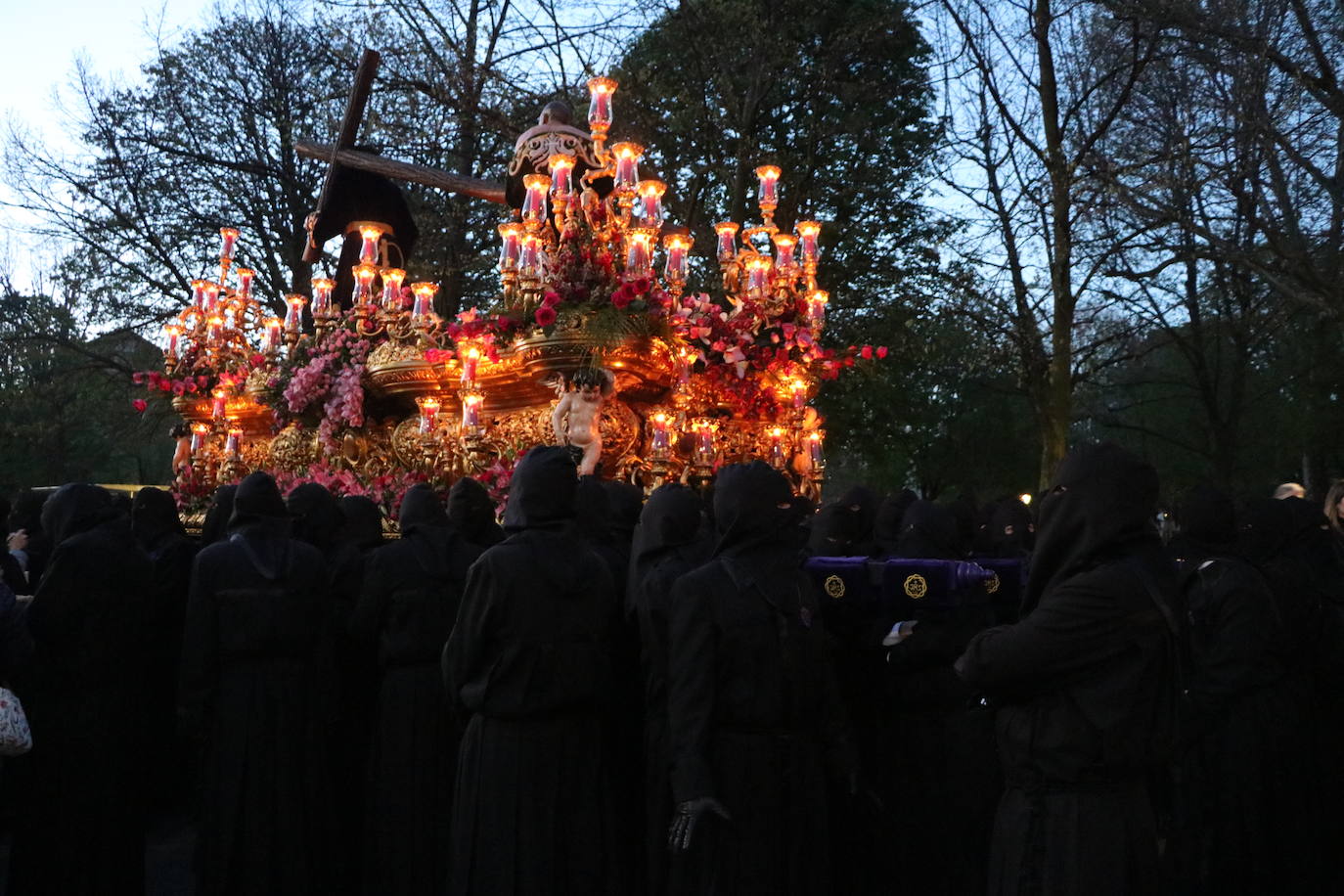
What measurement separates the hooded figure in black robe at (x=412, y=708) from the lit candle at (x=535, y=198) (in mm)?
3934

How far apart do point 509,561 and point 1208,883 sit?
4.27 meters

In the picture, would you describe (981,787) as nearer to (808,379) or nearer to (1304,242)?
(808,379)

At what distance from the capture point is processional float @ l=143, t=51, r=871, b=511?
983 cm

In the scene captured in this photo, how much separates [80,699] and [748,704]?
3503mm

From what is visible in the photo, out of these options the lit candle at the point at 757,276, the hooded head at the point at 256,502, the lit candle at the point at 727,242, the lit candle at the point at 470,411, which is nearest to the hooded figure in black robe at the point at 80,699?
the hooded head at the point at 256,502

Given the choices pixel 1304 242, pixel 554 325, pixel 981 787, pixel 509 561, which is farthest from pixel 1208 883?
pixel 1304 242

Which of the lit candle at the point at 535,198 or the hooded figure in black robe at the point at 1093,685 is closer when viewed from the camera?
the hooded figure in black robe at the point at 1093,685

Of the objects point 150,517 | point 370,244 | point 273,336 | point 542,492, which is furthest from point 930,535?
point 273,336

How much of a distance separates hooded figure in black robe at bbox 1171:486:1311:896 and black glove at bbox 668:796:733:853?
10.4 feet

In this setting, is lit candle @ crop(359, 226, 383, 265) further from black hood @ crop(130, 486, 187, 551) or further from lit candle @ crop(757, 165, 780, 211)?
black hood @ crop(130, 486, 187, 551)

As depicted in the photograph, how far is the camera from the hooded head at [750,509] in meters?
4.51

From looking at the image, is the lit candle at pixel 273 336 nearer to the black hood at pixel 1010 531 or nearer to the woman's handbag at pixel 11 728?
the black hood at pixel 1010 531

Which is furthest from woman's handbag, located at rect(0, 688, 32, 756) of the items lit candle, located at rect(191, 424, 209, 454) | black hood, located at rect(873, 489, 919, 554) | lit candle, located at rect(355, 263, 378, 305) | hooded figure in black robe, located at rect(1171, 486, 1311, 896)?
lit candle, located at rect(191, 424, 209, 454)

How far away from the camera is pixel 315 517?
7562 mm
